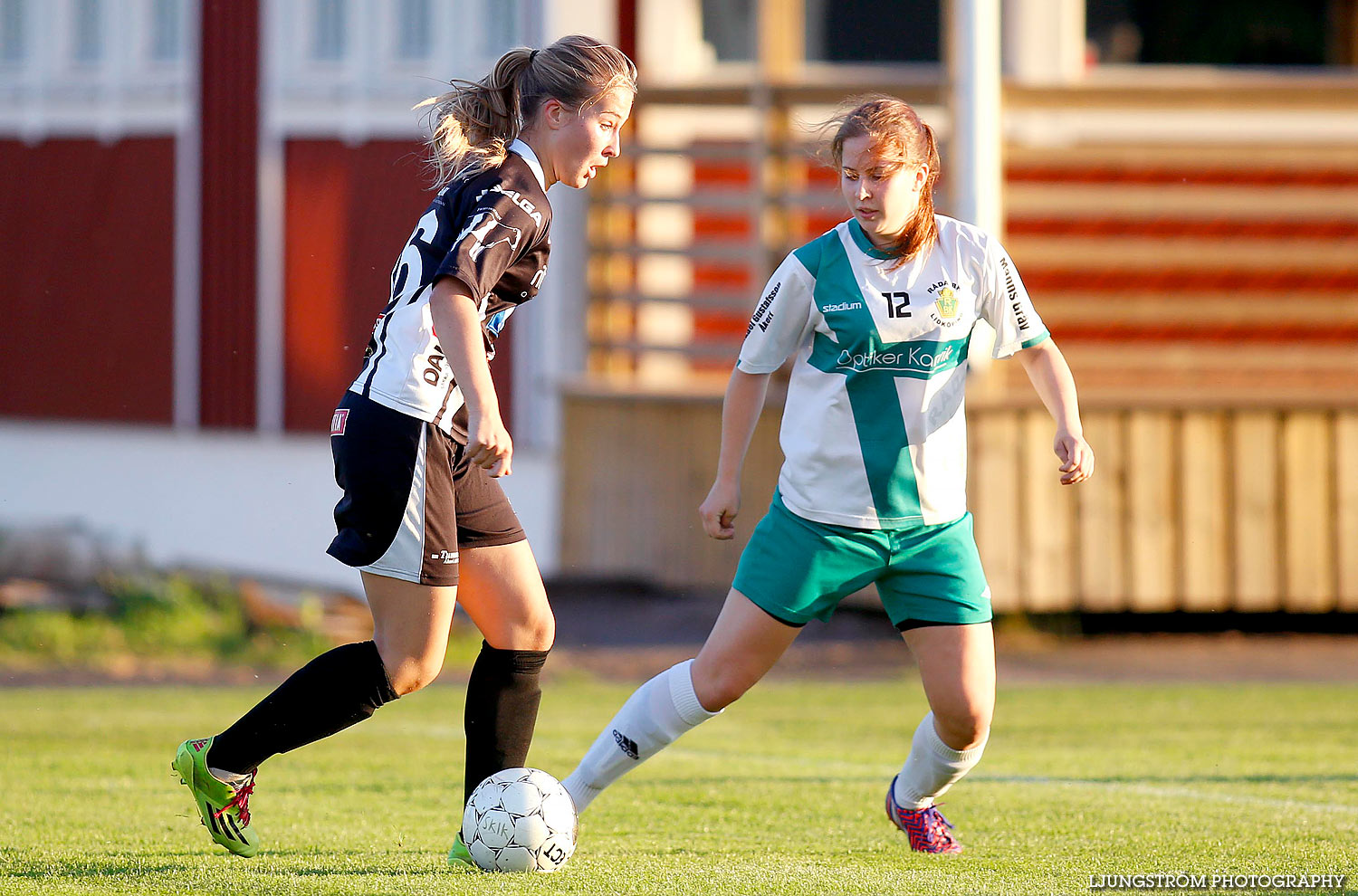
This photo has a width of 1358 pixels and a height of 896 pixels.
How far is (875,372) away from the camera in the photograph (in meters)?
4.70

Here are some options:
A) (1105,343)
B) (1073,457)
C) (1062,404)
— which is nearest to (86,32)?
(1105,343)

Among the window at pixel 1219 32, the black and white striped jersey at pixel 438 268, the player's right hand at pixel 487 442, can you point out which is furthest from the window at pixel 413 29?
the player's right hand at pixel 487 442

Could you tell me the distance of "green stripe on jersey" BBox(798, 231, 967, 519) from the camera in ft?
15.3

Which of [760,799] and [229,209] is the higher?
[229,209]

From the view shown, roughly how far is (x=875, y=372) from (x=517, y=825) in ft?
4.75

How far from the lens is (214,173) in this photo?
14.0 m

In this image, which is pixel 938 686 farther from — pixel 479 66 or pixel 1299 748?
pixel 479 66

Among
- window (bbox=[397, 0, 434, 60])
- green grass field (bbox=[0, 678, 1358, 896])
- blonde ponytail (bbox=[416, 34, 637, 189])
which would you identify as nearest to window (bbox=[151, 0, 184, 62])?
window (bbox=[397, 0, 434, 60])

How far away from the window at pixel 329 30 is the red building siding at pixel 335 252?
66cm

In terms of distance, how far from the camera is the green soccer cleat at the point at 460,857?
4723mm

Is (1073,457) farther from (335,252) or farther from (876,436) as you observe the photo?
(335,252)

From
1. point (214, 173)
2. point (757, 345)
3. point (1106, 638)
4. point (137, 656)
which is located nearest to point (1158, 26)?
point (1106, 638)

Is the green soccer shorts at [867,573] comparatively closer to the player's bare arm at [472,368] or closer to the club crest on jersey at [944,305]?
the club crest on jersey at [944,305]

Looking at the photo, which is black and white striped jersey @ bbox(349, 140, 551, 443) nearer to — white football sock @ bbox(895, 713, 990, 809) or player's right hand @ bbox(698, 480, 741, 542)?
player's right hand @ bbox(698, 480, 741, 542)
